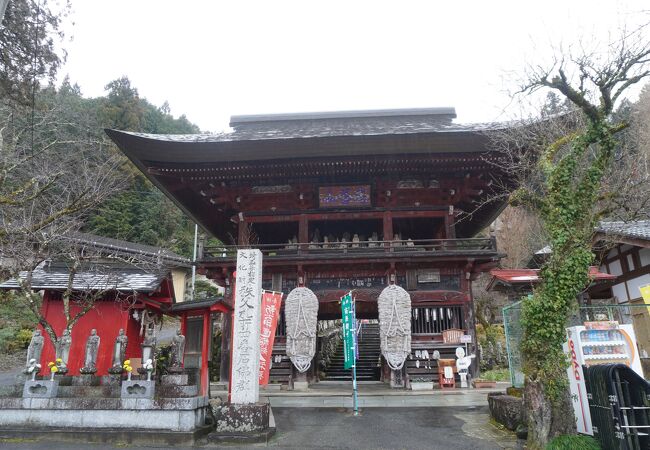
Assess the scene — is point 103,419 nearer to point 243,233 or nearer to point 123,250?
point 243,233

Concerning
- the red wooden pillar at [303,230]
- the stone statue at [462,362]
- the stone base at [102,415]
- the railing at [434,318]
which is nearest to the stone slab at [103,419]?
the stone base at [102,415]

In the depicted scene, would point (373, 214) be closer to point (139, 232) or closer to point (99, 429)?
point (99, 429)

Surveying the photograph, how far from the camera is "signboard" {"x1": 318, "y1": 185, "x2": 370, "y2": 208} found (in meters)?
→ 13.9

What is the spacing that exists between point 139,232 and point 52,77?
25.9 meters

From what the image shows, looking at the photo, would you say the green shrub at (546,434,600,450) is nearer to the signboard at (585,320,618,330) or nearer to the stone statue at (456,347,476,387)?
the signboard at (585,320,618,330)

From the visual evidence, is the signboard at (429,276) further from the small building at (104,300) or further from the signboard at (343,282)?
the small building at (104,300)

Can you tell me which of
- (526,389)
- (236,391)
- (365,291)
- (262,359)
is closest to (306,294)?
(365,291)

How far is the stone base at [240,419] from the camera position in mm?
6848

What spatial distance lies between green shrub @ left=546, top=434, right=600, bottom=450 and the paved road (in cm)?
91

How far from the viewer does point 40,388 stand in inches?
292

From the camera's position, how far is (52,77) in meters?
11.0

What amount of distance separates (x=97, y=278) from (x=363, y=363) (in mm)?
10929

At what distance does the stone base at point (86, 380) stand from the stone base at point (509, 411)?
7547 mm

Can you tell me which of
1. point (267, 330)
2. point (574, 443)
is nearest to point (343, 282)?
point (267, 330)
